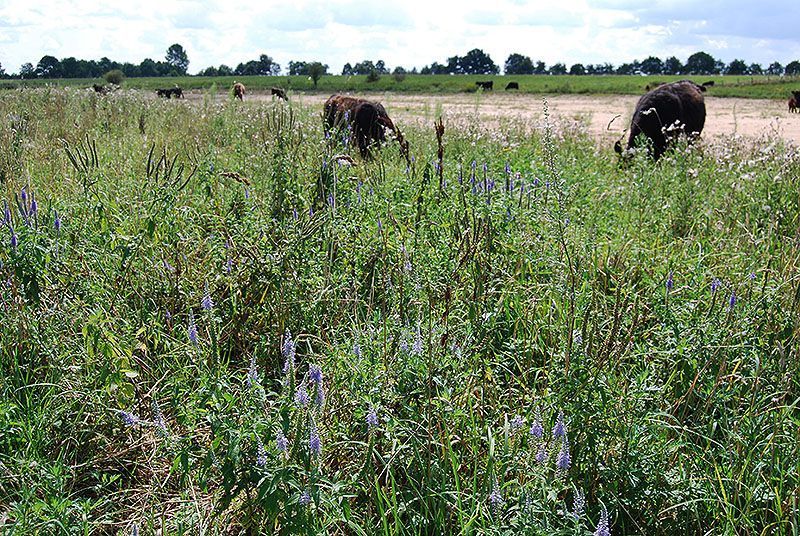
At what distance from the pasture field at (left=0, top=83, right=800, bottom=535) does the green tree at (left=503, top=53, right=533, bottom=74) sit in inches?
4082

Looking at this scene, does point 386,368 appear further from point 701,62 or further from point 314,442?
point 701,62

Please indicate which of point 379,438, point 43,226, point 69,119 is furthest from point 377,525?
point 69,119

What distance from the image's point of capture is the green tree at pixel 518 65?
10262cm

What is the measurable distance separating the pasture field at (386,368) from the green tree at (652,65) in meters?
105

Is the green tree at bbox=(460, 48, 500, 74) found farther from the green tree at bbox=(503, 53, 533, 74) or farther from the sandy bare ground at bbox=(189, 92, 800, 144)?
the sandy bare ground at bbox=(189, 92, 800, 144)

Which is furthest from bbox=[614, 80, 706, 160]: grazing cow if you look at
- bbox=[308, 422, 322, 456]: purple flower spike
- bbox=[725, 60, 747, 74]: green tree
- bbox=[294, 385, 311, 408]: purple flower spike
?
bbox=[725, 60, 747, 74]: green tree

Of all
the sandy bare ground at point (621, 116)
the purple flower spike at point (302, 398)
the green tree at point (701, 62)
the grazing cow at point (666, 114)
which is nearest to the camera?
the purple flower spike at point (302, 398)

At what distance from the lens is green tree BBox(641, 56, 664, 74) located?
99.4 metres

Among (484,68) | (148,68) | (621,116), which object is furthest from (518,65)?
(621,116)

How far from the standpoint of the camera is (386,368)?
2.53 meters

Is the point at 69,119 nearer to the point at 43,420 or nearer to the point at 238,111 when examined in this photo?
the point at 238,111

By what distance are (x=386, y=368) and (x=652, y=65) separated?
111698 millimetres

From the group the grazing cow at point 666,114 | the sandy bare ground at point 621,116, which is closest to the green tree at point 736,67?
the sandy bare ground at point 621,116

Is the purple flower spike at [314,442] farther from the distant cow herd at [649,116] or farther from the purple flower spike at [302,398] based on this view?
the distant cow herd at [649,116]
